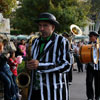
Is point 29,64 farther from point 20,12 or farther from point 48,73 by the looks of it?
point 20,12

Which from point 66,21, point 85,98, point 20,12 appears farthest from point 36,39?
point 20,12

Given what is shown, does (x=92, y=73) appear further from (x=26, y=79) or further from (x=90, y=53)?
(x=26, y=79)

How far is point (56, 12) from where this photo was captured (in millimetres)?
20281

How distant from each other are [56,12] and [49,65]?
1758 cm

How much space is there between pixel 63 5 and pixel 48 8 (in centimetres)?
139

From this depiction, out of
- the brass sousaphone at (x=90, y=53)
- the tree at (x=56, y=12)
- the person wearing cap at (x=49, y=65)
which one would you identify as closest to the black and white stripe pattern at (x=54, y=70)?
the person wearing cap at (x=49, y=65)

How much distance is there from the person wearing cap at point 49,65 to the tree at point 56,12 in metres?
17.3

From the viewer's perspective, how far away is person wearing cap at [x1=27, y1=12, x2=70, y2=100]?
3.04 metres

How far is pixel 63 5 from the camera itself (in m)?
21.2

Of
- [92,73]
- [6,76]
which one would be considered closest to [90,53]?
[92,73]

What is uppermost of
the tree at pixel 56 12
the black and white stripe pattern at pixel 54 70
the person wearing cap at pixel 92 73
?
the tree at pixel 56 12

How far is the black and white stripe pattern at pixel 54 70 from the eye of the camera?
9.95 feet

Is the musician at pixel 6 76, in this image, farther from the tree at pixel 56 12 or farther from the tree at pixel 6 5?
the tree at pixel 56 12

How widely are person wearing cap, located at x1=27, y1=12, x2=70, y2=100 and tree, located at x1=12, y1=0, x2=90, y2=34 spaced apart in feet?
56.6
